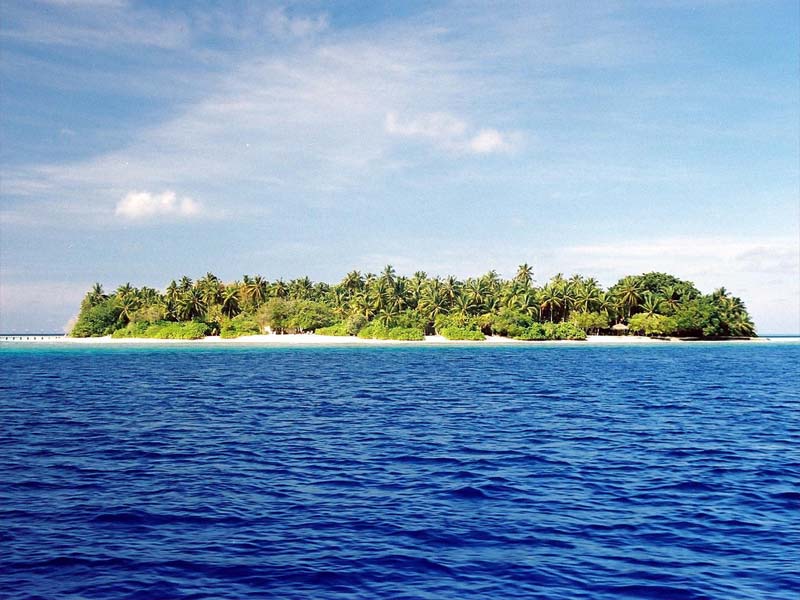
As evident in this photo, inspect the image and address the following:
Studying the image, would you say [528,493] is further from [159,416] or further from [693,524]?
[159,416]

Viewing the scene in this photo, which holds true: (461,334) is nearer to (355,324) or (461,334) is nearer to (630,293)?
(355,324)

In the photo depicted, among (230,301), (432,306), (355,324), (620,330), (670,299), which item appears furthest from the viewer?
(620,330)

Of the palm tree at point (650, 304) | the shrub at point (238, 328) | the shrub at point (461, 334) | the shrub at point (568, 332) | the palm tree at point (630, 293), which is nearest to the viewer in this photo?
the shrub at point (461, 334)

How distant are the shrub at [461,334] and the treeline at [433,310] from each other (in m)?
0.23

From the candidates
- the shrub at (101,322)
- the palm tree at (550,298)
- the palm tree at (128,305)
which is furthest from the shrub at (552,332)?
the shrub at (101,322)

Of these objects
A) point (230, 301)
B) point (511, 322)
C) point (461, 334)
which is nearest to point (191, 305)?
point (230, 301)

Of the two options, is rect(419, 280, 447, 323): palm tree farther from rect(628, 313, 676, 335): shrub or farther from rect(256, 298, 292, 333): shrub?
rect(628, 313, 676, 335): shrub

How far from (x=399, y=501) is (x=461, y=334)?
448 ft

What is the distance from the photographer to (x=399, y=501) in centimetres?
1758

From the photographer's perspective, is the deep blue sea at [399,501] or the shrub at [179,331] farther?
the shrub at [179,331]

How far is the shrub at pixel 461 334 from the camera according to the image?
153375 mm

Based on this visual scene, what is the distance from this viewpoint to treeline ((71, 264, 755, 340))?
156m

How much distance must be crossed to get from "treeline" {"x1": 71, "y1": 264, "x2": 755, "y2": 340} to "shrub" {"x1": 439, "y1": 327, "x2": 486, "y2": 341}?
0.77ft

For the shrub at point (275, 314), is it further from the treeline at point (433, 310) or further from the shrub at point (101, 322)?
the shrub at point (101, 322)
